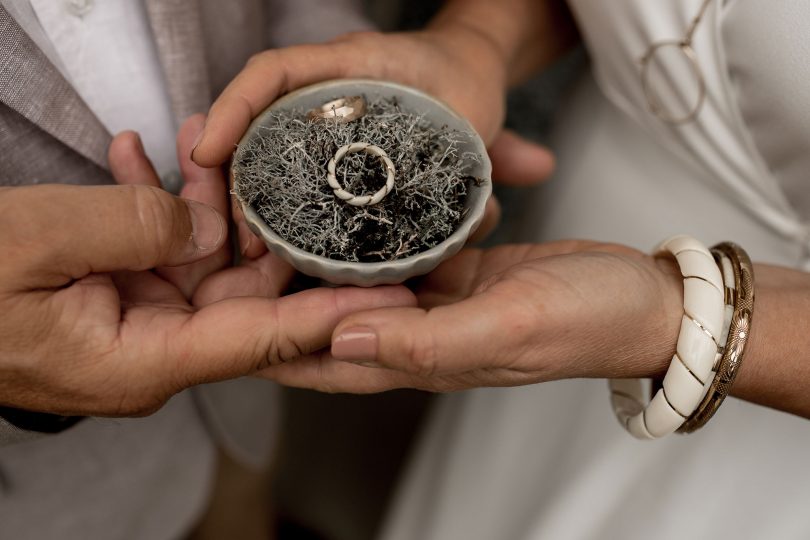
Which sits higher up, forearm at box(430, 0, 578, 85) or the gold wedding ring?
the gold wedding ring

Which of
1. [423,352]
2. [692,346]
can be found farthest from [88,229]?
[692,346]

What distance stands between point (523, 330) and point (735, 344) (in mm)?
209

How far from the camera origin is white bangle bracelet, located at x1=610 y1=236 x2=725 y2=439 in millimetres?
593

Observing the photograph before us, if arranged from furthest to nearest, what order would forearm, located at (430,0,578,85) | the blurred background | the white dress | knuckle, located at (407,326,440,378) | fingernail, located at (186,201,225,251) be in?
the blurred background < forearm, located at (430,0,578,85) < the white dress < fingernail, located at (186,201,225,251) < knuckle, located at (407,326,440,378)

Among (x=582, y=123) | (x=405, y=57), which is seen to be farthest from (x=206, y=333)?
(x=582, y=123)

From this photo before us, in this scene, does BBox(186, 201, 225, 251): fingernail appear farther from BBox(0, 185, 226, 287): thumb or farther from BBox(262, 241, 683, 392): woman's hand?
BBox(262, 241, 683, 392): woman's hand

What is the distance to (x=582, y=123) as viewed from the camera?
102 centimetres

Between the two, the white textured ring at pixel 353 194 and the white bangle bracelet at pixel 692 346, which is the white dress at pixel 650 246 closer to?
the white bangle bracelet at pixel 692 346

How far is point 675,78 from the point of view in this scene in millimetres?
770

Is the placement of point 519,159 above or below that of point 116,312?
below

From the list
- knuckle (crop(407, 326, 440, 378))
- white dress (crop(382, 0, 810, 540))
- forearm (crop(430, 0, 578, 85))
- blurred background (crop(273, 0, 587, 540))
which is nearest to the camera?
knuckle (crop(407, 326, 440, 378))

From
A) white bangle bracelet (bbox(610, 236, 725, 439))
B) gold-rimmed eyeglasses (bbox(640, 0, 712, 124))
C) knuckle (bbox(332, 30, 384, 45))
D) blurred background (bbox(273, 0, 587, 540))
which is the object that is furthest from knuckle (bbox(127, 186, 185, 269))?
blurred background (bbox(273, 0, 587, 540))

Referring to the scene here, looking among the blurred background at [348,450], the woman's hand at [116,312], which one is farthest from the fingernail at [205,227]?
the blurred background at [348,450]

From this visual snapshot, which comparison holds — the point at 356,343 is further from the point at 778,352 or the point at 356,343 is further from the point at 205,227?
the point at 778,352
